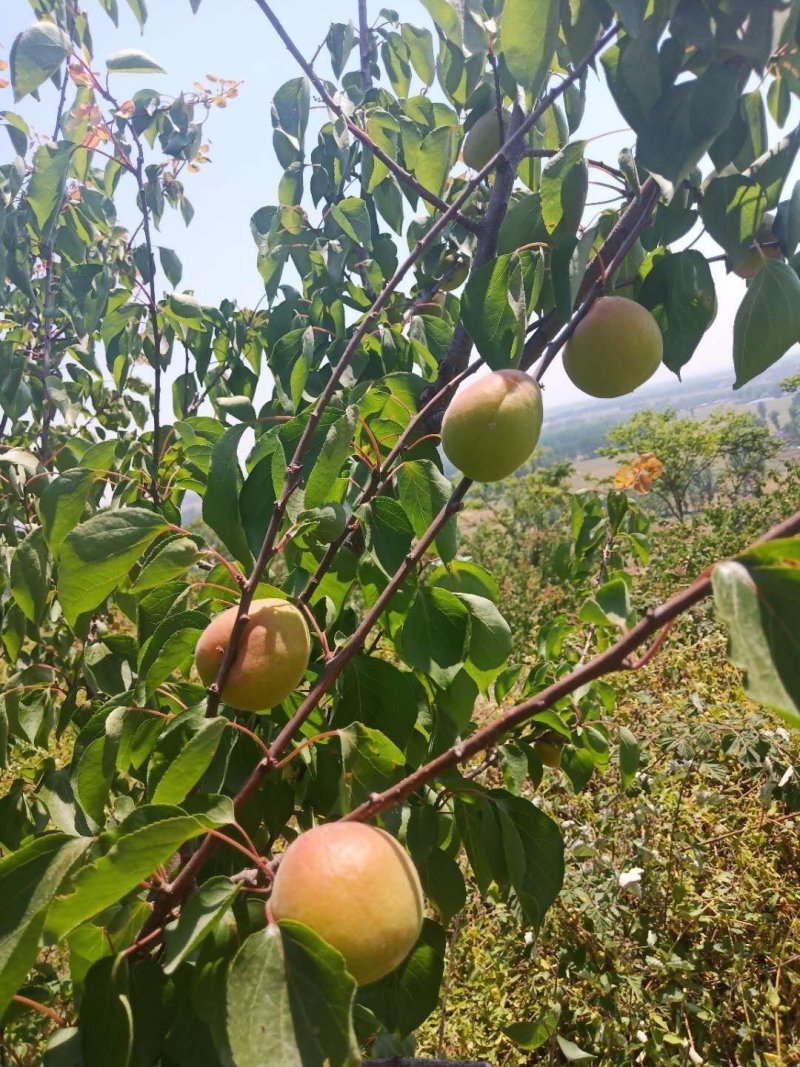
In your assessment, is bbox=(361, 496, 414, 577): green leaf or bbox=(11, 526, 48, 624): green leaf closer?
bbox=(361, 496, 414, 577): green leaf

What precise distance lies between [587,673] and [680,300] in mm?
508

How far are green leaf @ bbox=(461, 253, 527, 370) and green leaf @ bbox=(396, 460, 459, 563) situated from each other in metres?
0.17

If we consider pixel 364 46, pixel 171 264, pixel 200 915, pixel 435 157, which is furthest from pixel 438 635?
pixel 364 46

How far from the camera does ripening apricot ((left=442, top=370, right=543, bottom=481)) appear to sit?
0.69 metres

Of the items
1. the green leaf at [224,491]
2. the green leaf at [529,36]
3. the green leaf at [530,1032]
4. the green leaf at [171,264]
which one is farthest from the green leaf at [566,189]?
the green leaf at [530,1032]

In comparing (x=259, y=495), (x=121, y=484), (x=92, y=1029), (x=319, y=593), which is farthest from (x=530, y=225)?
(x=92, y=1029)

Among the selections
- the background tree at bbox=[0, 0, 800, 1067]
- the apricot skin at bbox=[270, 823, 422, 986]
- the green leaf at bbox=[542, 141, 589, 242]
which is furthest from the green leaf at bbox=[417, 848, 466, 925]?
the green leaf at bbox=[542, 141, 589, 242]

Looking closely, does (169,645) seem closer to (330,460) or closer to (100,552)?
(100,552)

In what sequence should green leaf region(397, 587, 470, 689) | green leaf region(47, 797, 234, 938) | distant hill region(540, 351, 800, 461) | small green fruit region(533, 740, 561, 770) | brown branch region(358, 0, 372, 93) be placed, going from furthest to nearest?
1. distant hill region(540, 351, 800, 461)
2. brown branch region(358, 0, 372, 93)
3. small green fruit region(533, 740, 561, 770)
4. green leaf region(397, 587, 470, 689)
5. green leaf region(47, 797, 234, 938)

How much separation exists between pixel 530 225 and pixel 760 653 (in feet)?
1.78

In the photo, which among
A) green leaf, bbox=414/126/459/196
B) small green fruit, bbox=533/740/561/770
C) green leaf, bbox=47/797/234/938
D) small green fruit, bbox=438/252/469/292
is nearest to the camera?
green leaf, bbox=47/797/234/938

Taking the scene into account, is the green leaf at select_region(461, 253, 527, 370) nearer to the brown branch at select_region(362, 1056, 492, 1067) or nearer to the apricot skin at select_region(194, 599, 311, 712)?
the apricot skin at select_region(194, 599, 311, 712)

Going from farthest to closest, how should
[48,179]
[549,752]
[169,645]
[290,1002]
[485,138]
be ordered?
[549,752] < [485,138] < [48,179] < [169,645] < [290,1002]

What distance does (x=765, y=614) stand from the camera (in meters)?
0.35
